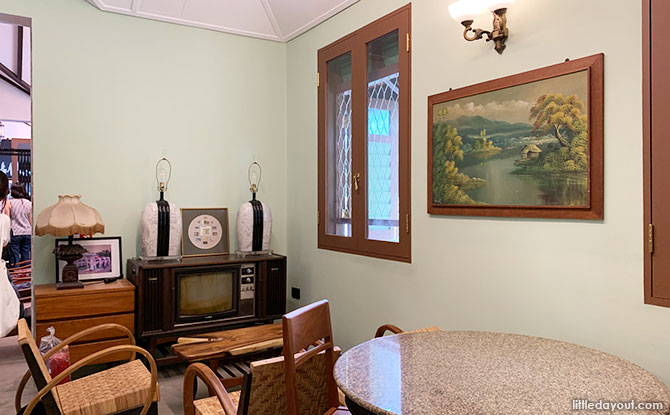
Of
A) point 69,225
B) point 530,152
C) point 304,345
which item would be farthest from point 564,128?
point 69,225

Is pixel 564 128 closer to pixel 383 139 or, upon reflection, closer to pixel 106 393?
pixel 383 139

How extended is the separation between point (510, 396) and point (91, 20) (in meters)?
3.87

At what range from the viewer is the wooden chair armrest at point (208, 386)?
1.91m

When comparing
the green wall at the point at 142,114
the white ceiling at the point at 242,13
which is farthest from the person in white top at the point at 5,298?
the white ceiling at the point at 242,13

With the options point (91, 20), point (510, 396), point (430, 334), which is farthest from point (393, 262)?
point (91, 20)

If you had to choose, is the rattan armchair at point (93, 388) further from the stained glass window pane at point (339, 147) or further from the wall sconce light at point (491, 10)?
the wall sconce light at point (491, 10)

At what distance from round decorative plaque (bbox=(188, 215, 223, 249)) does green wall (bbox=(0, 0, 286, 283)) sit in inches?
5.4

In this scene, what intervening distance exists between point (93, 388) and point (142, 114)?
87.1 inches

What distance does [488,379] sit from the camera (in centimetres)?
164

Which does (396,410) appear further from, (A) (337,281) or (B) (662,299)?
(A) (337,281)

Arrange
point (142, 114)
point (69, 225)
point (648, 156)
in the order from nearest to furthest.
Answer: point (648, 156) → point (69, 225) → point (142, 114)

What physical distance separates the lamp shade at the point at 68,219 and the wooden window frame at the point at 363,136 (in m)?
1.66

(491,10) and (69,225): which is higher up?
(491,10)

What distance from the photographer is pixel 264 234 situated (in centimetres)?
424
